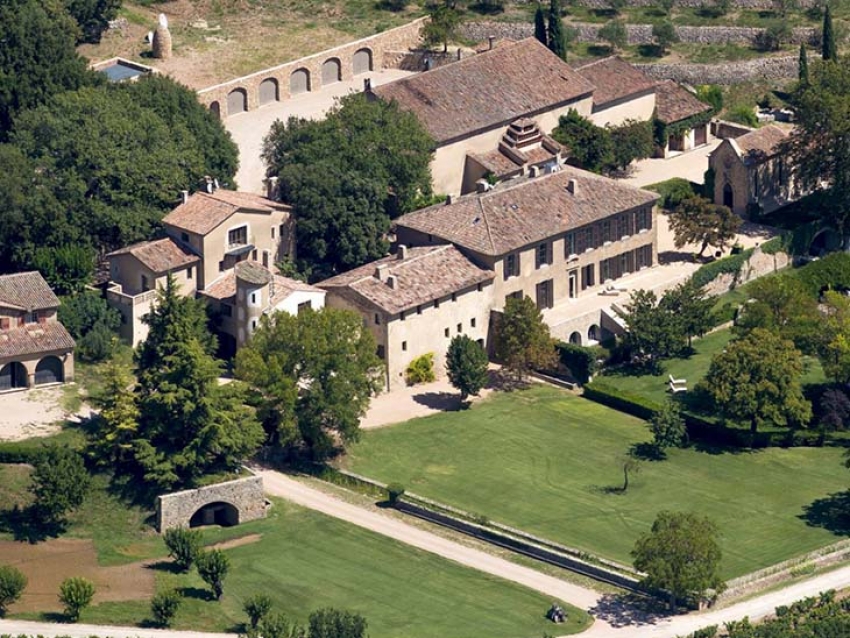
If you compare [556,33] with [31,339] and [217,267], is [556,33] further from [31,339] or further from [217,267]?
[31,339]

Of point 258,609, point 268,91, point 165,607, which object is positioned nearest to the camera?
point 258,609

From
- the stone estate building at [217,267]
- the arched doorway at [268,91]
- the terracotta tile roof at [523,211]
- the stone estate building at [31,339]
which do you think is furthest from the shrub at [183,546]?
the arched doorway at [268,91]

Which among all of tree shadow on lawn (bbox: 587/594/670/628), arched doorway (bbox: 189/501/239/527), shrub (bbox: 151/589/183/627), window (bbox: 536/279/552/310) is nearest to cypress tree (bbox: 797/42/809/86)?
window (bbox: 536/279/552/310)

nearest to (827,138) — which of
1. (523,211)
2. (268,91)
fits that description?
(523,211)

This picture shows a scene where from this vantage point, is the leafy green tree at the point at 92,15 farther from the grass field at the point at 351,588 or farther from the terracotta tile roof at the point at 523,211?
the grass field at the point at 351,588

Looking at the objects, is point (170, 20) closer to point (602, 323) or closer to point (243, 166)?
point (243, 166)
